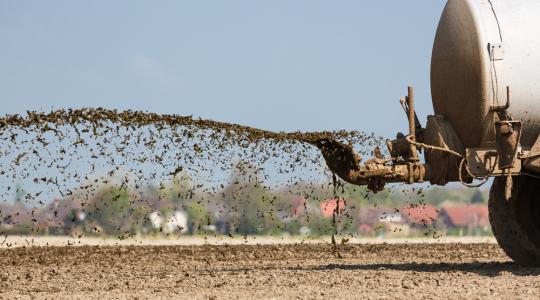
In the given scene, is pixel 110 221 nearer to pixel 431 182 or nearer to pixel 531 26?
pixel 431 182

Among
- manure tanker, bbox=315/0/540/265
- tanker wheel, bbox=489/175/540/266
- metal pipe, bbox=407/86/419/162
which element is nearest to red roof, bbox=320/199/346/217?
manure tanker, bbox=315/0/540/265

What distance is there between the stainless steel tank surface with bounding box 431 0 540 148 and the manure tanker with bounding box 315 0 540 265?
1 cm

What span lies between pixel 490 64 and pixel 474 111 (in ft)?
2.02

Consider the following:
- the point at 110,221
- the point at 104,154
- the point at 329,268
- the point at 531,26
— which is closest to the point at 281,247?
the point at 110,221

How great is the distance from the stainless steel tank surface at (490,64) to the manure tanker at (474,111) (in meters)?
0.01

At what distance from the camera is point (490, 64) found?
12633mm

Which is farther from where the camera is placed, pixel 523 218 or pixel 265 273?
pixel 523 218

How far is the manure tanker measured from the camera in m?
12.7

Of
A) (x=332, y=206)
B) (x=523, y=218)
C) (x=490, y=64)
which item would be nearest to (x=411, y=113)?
(x=490, y=64)

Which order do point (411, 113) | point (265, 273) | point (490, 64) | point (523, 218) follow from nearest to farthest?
point (490, 64)
point (411, 113)
point (265, 273)
point (523, 218)

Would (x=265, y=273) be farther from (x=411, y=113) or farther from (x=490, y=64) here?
(x=490, y=64)

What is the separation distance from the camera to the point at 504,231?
14117 mm

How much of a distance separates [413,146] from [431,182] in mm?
526

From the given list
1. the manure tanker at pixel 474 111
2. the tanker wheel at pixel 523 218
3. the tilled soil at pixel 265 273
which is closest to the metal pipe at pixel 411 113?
the manure tanker at pixel 474 111
